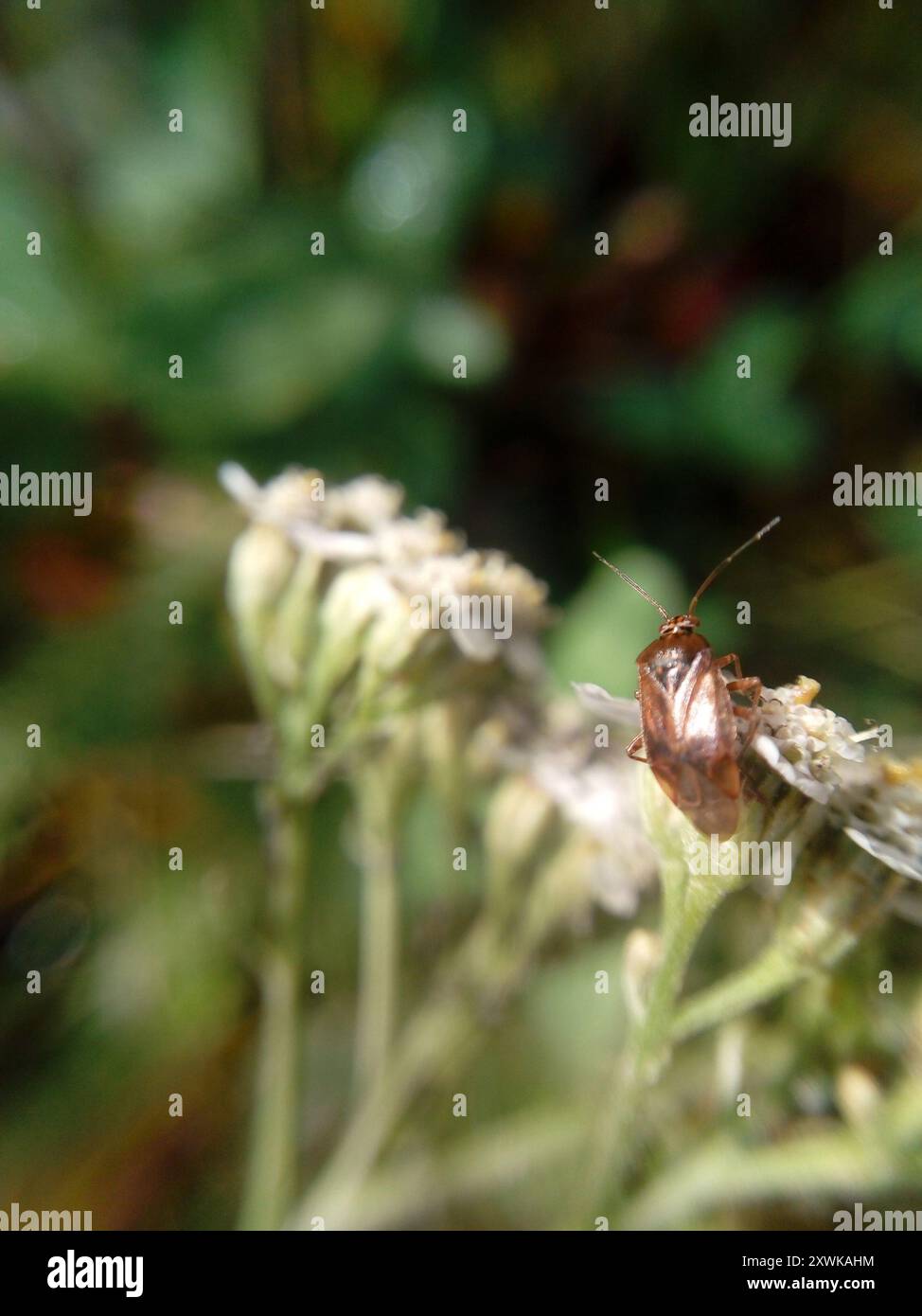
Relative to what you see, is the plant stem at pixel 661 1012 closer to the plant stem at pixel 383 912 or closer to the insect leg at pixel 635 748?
the insect leg at pixel 635 748

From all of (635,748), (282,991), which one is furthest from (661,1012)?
(282,991)

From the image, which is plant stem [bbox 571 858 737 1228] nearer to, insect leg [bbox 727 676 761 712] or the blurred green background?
insect leg [bbox 727 676 761 712]

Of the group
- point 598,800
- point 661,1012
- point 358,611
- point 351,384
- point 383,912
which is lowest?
point 661,1012

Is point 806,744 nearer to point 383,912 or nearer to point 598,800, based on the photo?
point 598,800

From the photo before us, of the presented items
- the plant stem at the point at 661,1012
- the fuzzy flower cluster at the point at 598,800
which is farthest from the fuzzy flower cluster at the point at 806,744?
the fuzzy flower cluster at the point at 598,800
